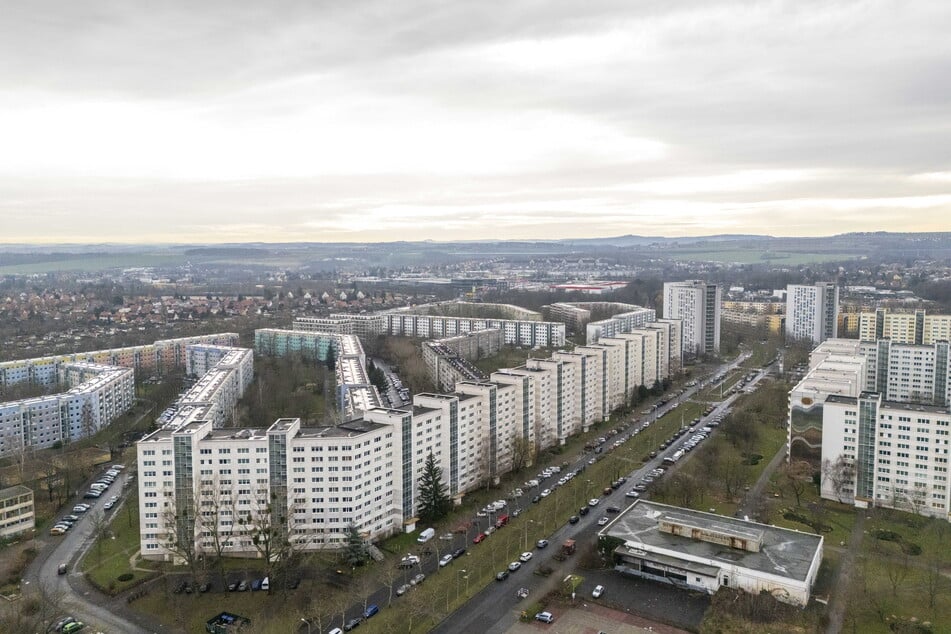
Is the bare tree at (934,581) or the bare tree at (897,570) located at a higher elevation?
the bare tree at (934,581)

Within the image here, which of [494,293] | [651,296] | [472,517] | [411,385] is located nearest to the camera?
[472,517]

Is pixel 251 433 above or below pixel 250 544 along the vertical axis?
above

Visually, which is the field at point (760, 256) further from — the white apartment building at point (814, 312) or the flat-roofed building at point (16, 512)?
the flat-roofed building at point (16, 512)

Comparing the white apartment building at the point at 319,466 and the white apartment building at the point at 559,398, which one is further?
the white apartment building at the point at 559,398

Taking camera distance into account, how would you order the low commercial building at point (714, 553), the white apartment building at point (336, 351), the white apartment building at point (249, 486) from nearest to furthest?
the low commercial building at point (714, 553), the white apartment building at point (249, 486), the white apartment building at point (336, 351)

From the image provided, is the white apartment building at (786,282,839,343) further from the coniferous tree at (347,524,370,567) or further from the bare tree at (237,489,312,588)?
the bare tree at (237,489,312,588)

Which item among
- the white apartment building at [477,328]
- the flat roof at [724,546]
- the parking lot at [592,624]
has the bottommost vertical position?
the parking lot at [592,624]

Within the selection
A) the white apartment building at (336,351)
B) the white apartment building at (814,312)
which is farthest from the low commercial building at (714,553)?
the white apartment building at (814,312)

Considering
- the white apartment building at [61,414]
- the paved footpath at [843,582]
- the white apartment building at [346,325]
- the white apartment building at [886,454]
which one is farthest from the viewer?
the white apartment building at [346,325]

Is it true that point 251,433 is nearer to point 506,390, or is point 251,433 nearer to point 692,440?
point 506,390

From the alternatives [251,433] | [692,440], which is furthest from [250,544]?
[692,440]
